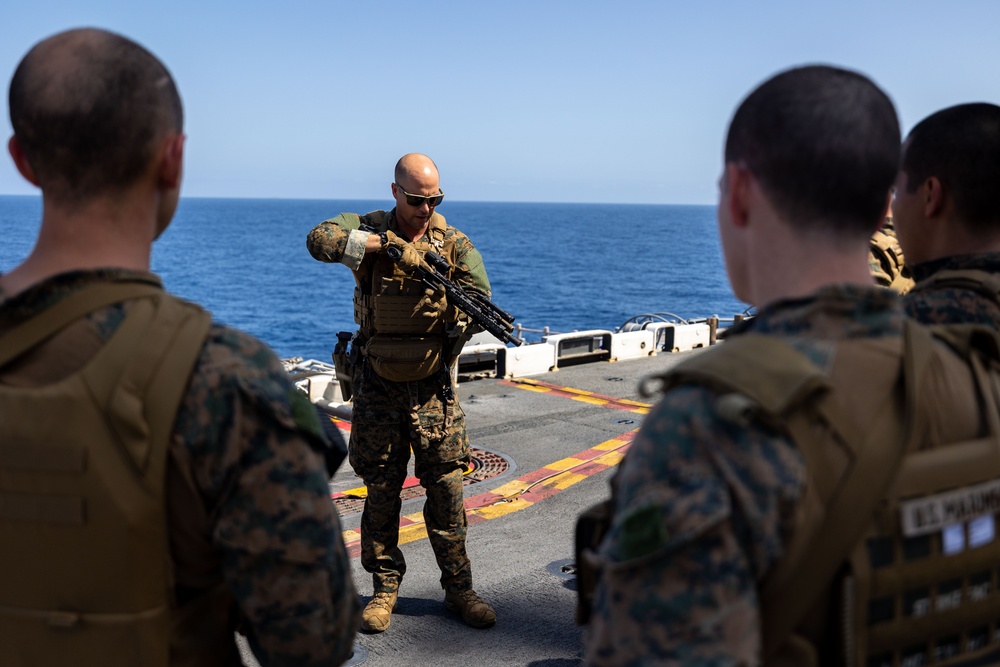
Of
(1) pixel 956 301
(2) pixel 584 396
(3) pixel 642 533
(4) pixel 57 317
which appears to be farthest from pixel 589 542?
(2) pixel 584 396

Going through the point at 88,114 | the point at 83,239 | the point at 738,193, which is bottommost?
the point at 83,239

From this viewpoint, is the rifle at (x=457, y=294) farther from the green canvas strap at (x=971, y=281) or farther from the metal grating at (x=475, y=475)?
the green canvas strap at (x=971, y=281)

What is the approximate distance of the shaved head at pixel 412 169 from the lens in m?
5.07

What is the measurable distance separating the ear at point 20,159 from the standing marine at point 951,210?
233 cm

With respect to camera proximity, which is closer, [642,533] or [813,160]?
[642,533]

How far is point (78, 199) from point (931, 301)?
229 centimetres

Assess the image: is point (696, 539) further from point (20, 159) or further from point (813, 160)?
point (20, 159)

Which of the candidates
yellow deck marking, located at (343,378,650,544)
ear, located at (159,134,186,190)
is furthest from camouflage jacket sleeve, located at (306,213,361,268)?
ear, located at (159,134,186,190)

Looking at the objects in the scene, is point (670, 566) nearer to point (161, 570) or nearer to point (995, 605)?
point (995, 605)

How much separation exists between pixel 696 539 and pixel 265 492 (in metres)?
0.81

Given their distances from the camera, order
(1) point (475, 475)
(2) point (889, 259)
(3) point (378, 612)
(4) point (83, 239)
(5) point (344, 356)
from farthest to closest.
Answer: (1) point (475, 475) < (5) point (344, 356) < (2) point (889, 259) < (3) point (378, 612) < (4) point (83, 239)

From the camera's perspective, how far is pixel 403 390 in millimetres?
5219

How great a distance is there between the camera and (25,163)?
1833mm

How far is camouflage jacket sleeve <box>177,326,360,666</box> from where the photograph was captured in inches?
67.4
